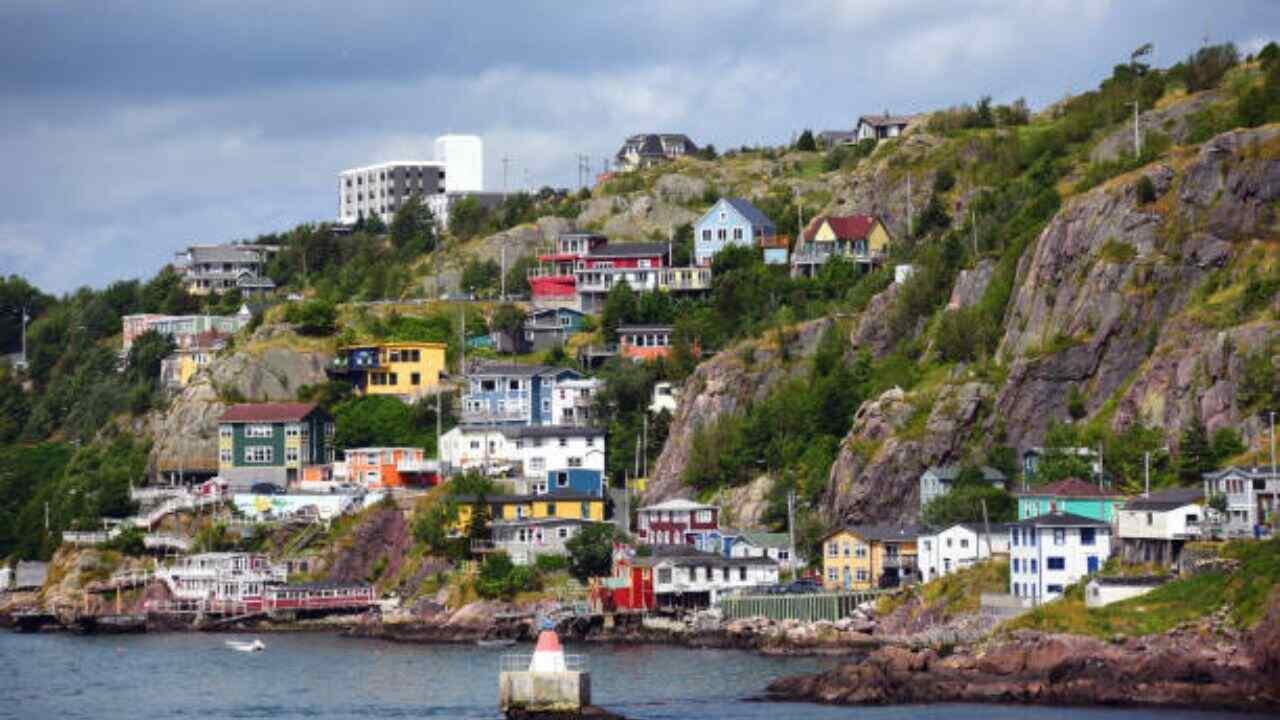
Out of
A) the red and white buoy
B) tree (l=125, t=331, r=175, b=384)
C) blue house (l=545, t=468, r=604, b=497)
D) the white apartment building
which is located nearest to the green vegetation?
the red and white buoy

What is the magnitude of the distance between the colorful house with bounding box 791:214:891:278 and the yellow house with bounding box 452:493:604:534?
2068 cm

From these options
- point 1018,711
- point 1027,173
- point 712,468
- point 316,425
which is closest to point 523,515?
point 712,468

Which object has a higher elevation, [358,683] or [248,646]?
[248,646]

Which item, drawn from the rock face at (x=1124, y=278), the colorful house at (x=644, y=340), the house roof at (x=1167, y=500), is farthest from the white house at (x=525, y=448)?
the house roof at (x=1167, y=500)

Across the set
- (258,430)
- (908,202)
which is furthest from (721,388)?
(258,430)

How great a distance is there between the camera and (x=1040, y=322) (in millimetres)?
100250

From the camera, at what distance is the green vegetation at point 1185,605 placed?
7356 centimetres

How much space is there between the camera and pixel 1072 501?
88.9 m

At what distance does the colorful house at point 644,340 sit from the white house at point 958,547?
98.7 ft

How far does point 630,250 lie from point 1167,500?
174 ft

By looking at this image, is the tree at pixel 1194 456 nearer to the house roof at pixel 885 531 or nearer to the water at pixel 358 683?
the house roof at pixel 885 531

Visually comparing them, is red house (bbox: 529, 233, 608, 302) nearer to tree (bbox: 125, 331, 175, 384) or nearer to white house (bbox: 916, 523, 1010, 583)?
tree (bbox: 125, 331, 175, 384)

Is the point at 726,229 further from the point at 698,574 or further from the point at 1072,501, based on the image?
the point at 1072,501

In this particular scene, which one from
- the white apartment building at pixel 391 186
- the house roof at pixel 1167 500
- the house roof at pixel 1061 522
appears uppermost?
the white apartment building at pixel 391 186
